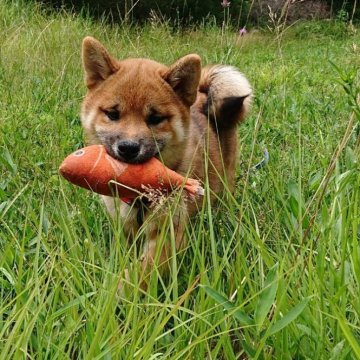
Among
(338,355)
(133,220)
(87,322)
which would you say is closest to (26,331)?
(87,322)

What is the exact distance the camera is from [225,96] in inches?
131

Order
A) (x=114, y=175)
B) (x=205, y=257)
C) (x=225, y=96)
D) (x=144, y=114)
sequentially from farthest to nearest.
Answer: (x=225, y=96), (x=144, y=114), (x=114, y=175), (x=205, y=257)

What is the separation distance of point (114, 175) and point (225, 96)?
115 centimetres

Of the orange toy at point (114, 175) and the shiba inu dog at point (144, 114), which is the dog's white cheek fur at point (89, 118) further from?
the orange toy at point (114, 175)

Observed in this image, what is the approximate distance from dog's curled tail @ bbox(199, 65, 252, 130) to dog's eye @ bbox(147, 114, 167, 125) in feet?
1.86

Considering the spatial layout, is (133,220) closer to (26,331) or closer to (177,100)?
(177,100)

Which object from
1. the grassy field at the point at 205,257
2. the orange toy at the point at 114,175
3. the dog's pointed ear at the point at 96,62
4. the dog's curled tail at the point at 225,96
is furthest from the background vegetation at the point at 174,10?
the orange toy at the point at 114,175

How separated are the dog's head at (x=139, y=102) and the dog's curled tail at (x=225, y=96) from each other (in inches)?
17.5

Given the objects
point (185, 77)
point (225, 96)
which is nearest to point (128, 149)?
point (185, 77)

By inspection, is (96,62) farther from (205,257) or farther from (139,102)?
(205,257)

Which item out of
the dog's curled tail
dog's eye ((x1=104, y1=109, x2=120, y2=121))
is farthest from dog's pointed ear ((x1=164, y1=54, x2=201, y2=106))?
the dog's curled tail

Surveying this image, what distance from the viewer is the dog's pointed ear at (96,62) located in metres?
2.86

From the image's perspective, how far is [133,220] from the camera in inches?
104

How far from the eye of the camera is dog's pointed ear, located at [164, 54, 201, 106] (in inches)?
111
